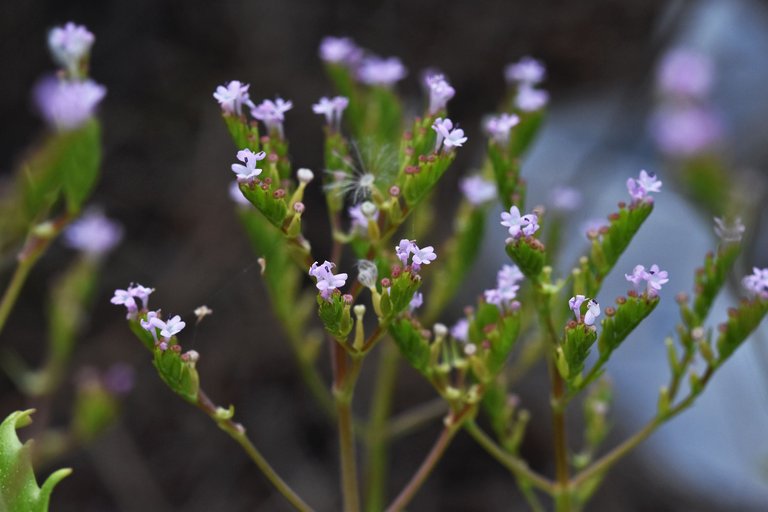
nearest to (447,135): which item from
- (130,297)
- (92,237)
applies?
(130,297)

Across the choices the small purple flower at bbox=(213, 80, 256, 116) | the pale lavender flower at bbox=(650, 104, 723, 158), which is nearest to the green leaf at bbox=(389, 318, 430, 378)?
the small purple flower at bbox=(213, 80, 256, 116)

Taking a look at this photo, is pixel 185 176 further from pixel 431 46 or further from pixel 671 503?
pixel 671 503

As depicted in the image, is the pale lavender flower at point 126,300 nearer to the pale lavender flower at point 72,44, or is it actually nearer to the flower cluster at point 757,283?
the pale lavender flower at point 72,44

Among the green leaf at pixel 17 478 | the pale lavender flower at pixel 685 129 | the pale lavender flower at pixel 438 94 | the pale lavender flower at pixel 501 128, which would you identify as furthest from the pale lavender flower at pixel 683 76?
the green leaf at pixel 17 478

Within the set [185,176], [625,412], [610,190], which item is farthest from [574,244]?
[185,176]

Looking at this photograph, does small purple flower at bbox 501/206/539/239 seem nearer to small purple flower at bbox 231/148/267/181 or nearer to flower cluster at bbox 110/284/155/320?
small purple flower at bbox 231/148/267/181

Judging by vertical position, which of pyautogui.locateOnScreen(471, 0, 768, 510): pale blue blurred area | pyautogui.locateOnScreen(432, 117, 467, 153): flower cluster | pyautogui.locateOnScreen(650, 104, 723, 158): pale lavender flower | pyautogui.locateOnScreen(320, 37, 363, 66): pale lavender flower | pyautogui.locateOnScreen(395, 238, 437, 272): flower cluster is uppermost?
pyautogui.locateOnScreen(432, 117, 467, 153): flower cluster

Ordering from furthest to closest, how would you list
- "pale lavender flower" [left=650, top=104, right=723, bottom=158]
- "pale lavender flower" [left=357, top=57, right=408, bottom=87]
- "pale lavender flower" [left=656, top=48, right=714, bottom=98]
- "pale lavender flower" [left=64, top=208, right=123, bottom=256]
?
1. "pale lavender flower" [left=656, top=48, right=714, bottom=98]
2. "pale lavender flower" [left=650, top=104, right=723, bottom=158]
3. "pale lavender flower" [left=64, top=208, right=123, bottom=256]
4. "pale lavender flower" [left=357, top=57, right=408, bottom=87]
